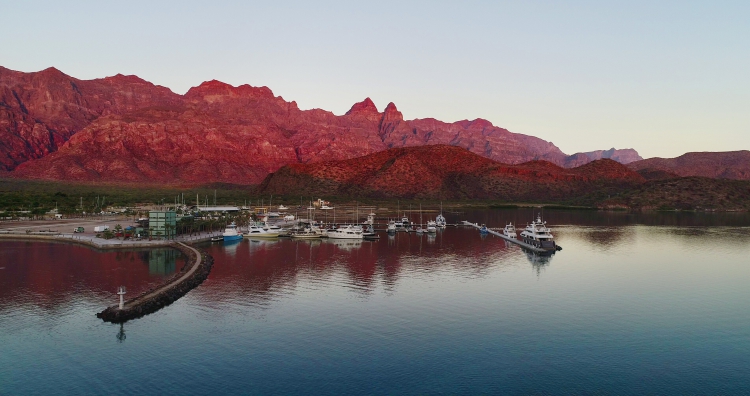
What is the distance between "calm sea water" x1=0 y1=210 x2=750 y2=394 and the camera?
29.7 m

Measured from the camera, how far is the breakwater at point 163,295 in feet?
130

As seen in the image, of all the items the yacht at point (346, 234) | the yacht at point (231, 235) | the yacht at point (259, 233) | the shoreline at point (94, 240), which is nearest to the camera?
the shoreline at point (94, 240)

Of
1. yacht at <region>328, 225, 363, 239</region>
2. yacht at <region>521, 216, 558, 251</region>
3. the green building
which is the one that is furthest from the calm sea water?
yacht at <region>328, 225, 363, 239</region>

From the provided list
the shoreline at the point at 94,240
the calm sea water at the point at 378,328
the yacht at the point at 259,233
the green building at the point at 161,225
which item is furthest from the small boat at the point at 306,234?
the calm sea water at the point at 378,328

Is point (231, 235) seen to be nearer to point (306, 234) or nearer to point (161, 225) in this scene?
point (161, 225)

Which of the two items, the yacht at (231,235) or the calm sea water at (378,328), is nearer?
the calm sea water at (378,328)

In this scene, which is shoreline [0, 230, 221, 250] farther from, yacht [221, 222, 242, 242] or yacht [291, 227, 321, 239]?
yacht [291, 227, 321, 239]

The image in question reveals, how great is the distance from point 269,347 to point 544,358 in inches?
664

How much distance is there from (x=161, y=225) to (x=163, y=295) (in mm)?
44105

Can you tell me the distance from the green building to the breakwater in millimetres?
23522

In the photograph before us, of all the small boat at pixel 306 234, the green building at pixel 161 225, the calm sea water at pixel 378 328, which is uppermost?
the green building at pixel 161 225

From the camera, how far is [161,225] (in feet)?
282

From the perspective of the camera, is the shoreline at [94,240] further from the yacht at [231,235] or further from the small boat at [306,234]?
the small boat at [306,234]

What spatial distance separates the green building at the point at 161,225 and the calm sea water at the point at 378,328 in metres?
14.9
